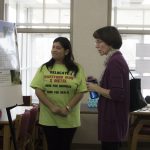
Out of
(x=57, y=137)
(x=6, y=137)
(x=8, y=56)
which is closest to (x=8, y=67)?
(x=8, y=56)

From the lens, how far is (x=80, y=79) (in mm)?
2957

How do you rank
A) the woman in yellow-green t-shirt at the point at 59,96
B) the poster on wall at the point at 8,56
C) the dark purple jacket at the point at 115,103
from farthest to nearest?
the woman in yellow-green t-shirt at the point at 59,96
the poster on wall at the point at 8,56
the dark purple jacket at the point at 115,103

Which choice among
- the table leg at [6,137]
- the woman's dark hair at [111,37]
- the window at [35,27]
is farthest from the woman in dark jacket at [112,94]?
the window at [35,27]

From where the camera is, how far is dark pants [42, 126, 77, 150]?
9.43 feet

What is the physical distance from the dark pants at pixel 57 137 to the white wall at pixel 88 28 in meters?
2.30

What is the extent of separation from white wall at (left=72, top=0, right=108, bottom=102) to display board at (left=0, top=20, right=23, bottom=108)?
2387 mm

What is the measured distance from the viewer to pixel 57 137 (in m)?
2.89

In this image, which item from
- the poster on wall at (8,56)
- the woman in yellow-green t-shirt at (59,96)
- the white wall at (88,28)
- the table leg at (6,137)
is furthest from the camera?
the white wall at (88,28)

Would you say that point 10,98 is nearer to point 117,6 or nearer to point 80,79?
point 80,79

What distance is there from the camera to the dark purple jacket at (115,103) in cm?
239

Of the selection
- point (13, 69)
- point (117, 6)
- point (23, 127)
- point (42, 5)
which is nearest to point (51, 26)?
point (42, 5)

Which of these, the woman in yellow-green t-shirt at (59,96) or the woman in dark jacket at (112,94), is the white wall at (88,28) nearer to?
the woman in yellow-green t-shirt at (59,96)

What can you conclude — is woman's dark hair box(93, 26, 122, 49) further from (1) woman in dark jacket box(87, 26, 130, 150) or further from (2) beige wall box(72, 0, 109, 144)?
(2) beige wall box(72, 0, 109, 144)

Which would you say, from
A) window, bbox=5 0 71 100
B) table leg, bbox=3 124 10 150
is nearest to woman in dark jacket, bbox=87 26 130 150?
table leg, bbox=3 124 10 150
